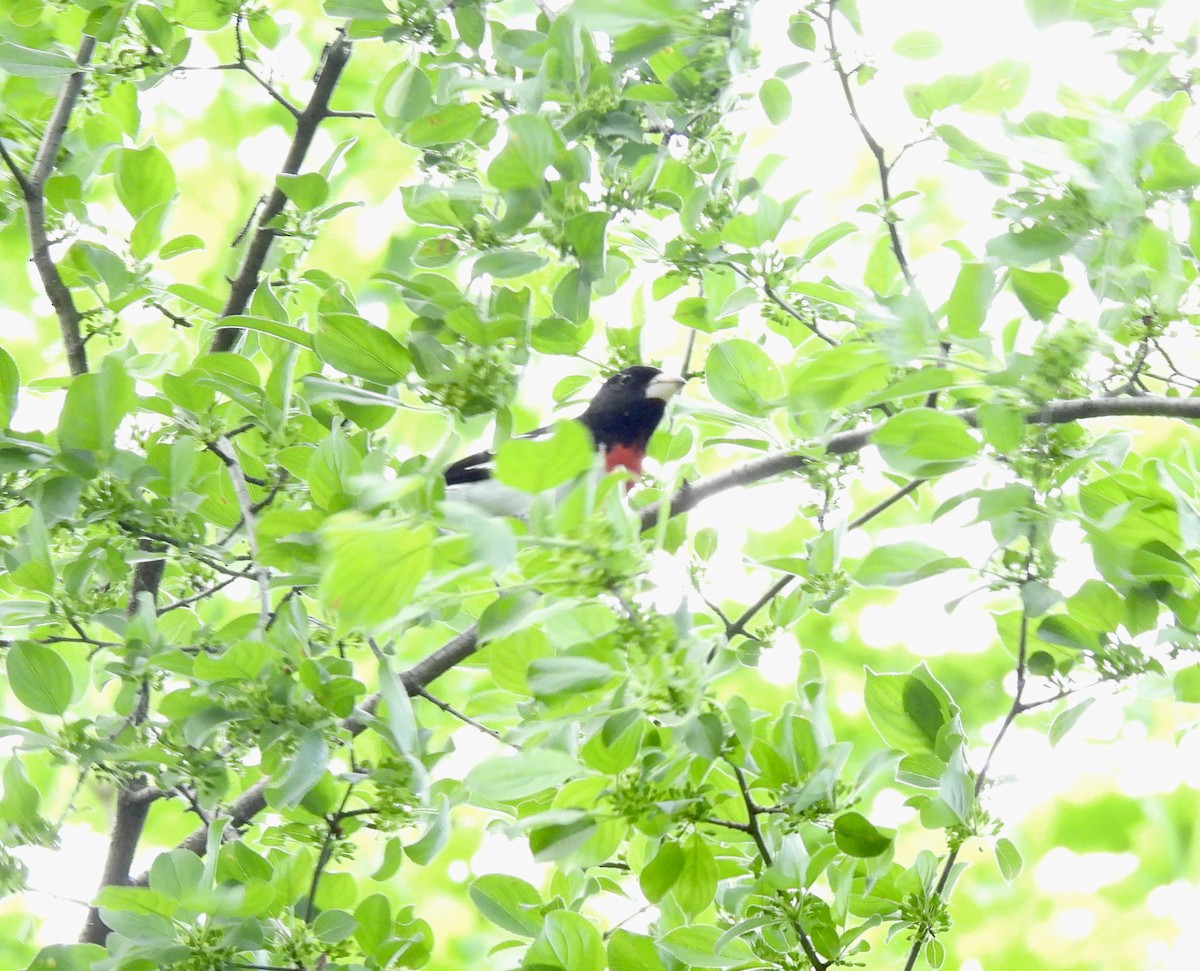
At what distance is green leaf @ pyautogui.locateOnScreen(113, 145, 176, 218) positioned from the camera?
217 cm

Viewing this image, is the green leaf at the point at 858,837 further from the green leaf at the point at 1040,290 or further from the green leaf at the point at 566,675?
the green leaf at the point at 1040,290

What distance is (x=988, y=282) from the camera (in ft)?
4.67

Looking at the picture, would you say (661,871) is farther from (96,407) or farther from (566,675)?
(96,407)

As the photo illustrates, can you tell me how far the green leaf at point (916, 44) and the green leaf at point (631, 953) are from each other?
134cm

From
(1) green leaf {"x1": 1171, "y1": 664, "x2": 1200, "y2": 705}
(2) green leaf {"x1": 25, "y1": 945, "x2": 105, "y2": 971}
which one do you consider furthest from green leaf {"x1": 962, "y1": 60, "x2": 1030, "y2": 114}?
(2) green leaf {"x1": 25, "y1": 945, "x2": 105, "y2": 971}

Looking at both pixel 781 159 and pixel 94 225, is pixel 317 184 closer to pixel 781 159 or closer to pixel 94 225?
pixel 94 225

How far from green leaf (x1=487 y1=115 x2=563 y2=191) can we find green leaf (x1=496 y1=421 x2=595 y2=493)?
0.53m

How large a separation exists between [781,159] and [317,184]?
2.66 feet

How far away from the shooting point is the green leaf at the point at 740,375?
176 cm

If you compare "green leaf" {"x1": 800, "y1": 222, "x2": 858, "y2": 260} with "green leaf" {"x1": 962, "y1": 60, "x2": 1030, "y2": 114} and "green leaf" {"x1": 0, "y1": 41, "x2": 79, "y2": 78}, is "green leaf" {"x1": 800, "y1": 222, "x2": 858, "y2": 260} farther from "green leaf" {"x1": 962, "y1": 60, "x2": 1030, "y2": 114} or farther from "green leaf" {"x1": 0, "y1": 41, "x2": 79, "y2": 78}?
"green leaf" {"x1": 0, "y1": 41, "x2": 79, "y2": 78}

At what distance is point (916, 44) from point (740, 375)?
56 cm

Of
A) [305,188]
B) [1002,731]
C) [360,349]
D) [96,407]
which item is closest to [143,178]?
[305,188]

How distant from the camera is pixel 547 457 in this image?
1092 millimetres

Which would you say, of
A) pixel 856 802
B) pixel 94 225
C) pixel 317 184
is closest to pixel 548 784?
pixel 856 802
